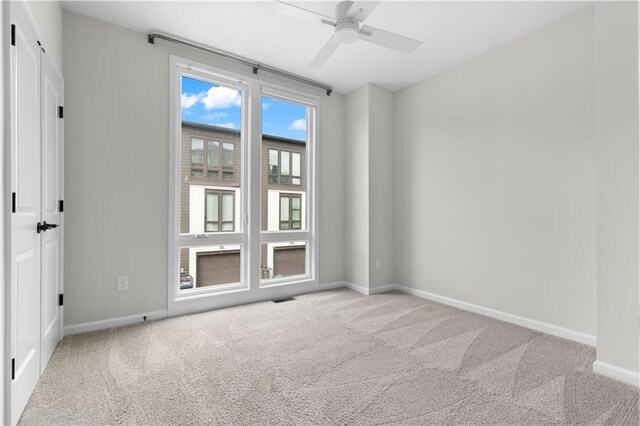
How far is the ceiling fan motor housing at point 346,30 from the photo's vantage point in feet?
7.12

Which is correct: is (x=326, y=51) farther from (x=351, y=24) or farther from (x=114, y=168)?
(x=114, y=168)

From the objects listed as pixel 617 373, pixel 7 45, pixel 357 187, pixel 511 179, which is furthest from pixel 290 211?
pixel 617 373

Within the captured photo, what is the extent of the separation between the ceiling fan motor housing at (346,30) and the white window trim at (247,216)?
5.34ft

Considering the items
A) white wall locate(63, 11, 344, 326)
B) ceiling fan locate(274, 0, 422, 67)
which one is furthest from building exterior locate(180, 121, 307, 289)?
ceiling fan locate(274, 0, 422, 67)

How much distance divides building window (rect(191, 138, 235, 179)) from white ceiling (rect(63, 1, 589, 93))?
993 mm

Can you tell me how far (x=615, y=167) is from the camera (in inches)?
77.4

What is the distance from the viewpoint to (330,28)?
2842 mm

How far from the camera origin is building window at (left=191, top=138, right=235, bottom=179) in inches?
130

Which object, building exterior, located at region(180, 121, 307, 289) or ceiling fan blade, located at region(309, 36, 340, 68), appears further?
building exterior, located at region(180, 121, 307, 289)

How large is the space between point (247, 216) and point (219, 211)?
1.04 feet

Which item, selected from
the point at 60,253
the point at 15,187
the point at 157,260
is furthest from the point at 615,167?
the point at 60,253

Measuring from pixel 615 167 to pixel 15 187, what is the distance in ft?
11.1

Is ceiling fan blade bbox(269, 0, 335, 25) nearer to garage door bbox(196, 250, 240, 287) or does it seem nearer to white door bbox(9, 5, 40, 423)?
white door bbox(9, 5, 40, 423)

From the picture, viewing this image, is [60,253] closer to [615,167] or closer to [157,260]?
[157,260]
